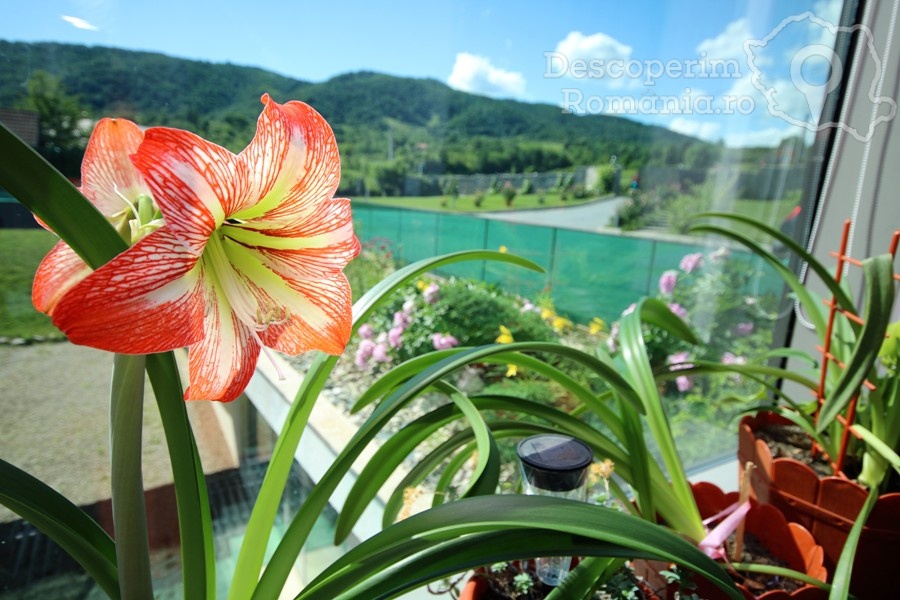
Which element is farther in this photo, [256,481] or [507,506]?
[256,481]

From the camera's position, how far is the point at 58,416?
2.49 feet

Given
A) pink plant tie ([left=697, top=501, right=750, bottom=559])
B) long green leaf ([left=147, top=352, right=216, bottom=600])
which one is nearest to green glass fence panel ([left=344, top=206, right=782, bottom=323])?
pink plant tie ([left=697, top=501, right=750, bottom=559])

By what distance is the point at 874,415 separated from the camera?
1051mm

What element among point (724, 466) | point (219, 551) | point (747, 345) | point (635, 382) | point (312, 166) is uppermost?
point (312, 166)

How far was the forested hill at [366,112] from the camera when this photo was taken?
2.33ft

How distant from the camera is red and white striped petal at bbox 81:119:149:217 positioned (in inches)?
19.5

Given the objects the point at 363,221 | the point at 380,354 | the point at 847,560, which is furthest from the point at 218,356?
the point at 380,354

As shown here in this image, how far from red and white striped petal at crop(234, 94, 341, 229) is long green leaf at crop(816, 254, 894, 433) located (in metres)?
0.83

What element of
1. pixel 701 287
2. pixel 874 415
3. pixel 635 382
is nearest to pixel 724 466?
pixel 701 287

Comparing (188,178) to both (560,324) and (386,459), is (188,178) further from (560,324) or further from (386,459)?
(560,324)

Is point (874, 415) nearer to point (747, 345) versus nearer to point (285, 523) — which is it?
point (747, 345)

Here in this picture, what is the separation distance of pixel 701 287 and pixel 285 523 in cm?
144

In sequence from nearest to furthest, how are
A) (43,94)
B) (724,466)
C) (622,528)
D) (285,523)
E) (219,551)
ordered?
(622,528) < (43,94) < (219,551) < (285,523) < (724,466)

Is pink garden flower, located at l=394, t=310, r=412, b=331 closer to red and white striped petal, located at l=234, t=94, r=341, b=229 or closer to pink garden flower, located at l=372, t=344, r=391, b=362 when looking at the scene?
pink garden flower, located at l=372, t=344, r=391, b=362
